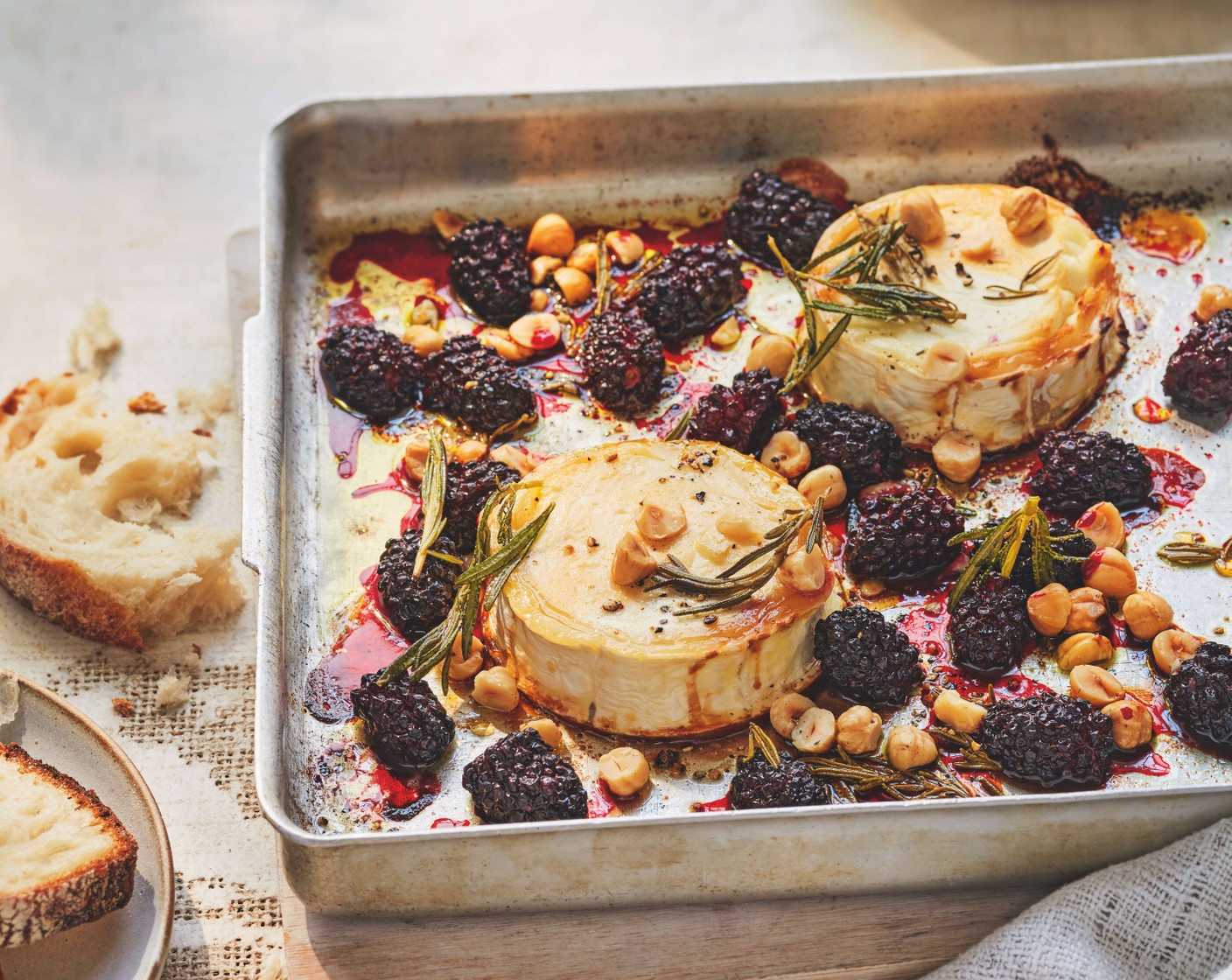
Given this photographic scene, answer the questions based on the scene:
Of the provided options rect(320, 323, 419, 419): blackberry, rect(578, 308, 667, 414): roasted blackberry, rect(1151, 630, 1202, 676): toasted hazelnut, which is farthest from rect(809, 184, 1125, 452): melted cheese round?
rect(320, 323, 419, 419): blackberry

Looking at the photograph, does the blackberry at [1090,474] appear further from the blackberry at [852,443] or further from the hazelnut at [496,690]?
the hazelnut at [496,690]

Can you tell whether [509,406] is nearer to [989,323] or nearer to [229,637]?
[229,637]

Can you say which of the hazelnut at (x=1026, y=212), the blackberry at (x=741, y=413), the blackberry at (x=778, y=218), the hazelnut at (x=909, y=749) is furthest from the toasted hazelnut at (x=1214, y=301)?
the hazelnut at (x=909, y=749)

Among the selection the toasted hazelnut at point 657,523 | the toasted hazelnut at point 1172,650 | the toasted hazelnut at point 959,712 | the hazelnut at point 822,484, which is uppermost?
the toasted hazelnut at point 657,523

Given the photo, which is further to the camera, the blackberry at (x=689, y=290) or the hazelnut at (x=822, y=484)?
the blackberry at (x=689, y=290)

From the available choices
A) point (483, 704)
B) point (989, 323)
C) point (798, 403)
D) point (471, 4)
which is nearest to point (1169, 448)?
point (989, 323)

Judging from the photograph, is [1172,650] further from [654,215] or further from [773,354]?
[654,215]

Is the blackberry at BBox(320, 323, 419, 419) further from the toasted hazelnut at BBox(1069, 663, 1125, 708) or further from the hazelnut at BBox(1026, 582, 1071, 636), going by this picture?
the toasted hazelnut at BBox(1069, 663, 1125, 708)
